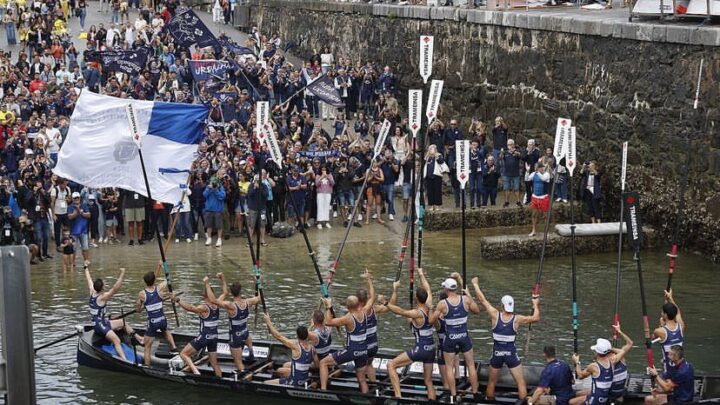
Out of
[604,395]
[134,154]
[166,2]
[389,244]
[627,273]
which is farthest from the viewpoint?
[166,2]

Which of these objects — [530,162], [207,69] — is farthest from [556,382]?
[207,69]

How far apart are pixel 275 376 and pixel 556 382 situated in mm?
4630

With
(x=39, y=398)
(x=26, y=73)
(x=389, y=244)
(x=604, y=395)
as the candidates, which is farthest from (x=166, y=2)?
(x=604, y=395)

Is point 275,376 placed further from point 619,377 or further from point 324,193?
point 324,193

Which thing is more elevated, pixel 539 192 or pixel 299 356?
pixel 539 192

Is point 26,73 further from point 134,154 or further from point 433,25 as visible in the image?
point 134,154

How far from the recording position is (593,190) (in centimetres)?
3014

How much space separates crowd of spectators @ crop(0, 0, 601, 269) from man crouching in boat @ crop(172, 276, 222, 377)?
3616 mm

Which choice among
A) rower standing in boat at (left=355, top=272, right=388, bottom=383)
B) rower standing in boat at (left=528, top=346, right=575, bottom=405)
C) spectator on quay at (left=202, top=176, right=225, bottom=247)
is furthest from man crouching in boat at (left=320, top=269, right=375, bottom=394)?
spectator on quay at (left=202, top=176, right=225, bottom=247)

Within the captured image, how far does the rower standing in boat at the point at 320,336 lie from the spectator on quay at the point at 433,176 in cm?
1169

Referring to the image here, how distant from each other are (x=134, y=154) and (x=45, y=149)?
7.23 meters

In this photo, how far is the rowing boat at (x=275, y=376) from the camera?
754 inches

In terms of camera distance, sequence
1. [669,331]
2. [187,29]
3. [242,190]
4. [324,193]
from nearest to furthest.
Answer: [669,331] < [242,190] < [324,193] < [187,29]

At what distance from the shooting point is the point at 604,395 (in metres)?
17.9
